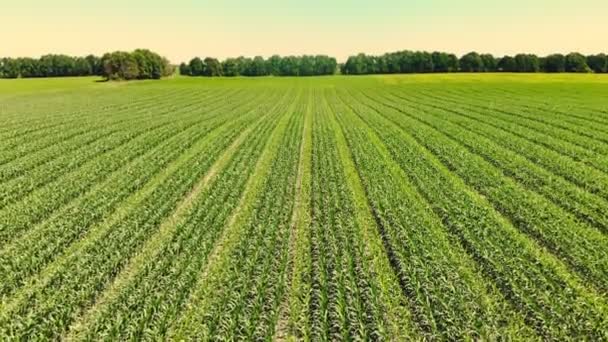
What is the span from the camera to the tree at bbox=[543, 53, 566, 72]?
403 ft

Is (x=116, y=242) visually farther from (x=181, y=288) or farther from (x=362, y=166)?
(x=362, y=166)

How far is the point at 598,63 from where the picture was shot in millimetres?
121438

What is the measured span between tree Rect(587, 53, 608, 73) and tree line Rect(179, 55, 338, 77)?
10027 centimetres

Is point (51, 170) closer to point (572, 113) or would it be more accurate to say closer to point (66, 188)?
point (66, 188)

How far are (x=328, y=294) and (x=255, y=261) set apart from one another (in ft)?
7.64

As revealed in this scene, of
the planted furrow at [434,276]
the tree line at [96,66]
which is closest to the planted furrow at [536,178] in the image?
the planted furrow at [434,276]

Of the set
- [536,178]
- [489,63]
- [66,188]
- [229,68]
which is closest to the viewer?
[66,188]

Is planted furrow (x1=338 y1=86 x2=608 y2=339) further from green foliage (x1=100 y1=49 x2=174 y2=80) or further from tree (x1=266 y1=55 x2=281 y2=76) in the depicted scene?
tree (x1=266 y1=55 x2=281 y2=76)

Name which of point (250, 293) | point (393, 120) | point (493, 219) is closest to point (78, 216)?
point (250, 293)

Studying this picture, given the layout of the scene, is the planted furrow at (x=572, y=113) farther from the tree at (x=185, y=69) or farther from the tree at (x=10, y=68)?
the tree at (x=10, y=68)

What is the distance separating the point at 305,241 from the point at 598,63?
152246mm

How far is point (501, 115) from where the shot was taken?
34656 mm

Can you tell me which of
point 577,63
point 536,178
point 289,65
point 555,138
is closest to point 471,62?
point 577,63

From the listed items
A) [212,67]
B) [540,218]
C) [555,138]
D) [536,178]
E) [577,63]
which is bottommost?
[540,218]
